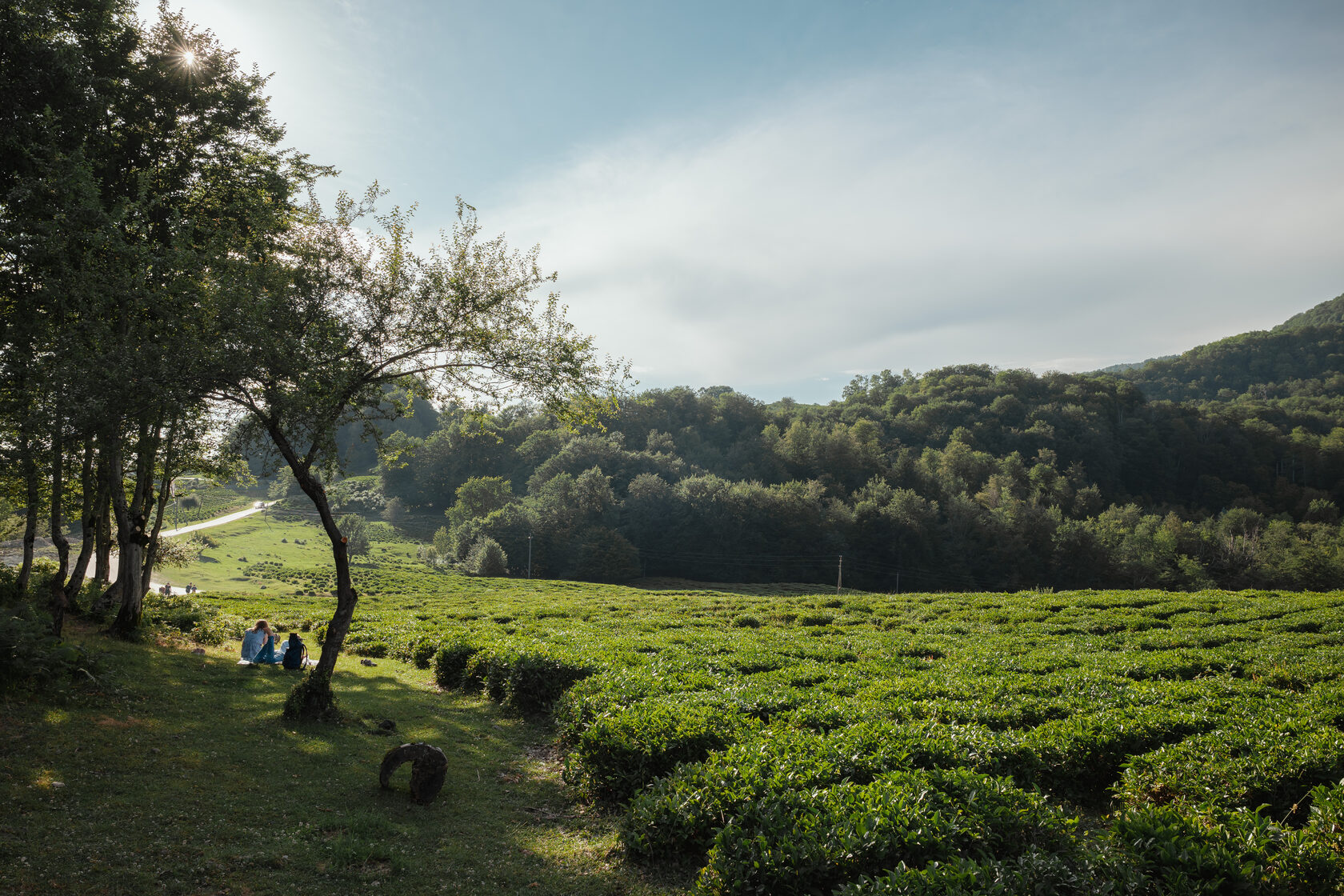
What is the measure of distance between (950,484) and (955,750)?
92291 mm

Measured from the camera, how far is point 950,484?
91250 millimetres

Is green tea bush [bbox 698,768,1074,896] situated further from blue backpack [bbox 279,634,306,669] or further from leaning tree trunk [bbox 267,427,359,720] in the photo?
blue backpack [bbox 279,634,306,669]

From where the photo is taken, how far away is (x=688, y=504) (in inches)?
3314

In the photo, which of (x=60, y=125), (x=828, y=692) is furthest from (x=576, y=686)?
(x=60, y=125)

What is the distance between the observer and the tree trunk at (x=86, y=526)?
54.4 ft

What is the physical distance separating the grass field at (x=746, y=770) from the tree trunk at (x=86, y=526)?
4.49 metres

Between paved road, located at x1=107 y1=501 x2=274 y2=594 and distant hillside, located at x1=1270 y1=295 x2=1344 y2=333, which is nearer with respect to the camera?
paved road, located at x1=107 y1=501 x2=274 y2=594

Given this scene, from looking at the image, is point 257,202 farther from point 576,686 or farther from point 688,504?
point 688,504

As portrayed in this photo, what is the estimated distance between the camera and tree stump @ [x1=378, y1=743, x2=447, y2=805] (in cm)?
844

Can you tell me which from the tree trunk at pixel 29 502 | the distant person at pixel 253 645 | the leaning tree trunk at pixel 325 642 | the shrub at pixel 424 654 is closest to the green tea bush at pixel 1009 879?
the leaning tree trunk at pixel 325 642

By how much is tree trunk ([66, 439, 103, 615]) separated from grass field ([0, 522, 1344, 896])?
4492mm

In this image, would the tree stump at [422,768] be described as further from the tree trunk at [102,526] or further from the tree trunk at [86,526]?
the tree trunk at [102,526]

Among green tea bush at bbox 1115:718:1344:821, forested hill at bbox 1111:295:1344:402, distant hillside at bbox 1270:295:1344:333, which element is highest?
distant hillside at bbox 1270:295:1344:333

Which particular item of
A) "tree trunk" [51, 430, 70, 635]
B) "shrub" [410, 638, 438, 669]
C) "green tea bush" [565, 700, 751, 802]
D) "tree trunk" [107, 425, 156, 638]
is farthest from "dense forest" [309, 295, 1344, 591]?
"green tea bush" [565, 700, 751, 802]
